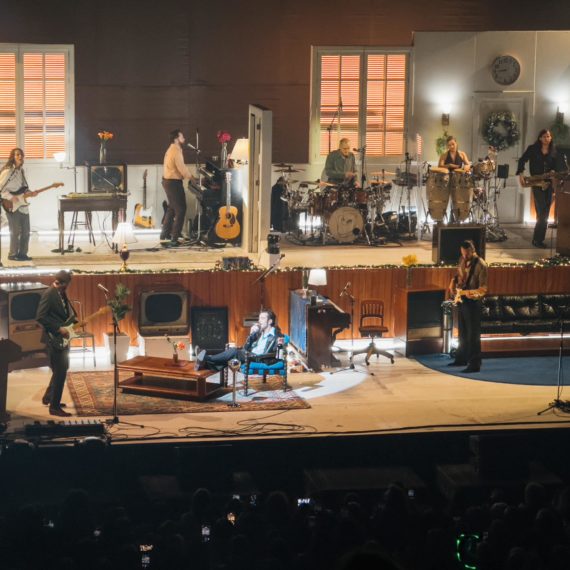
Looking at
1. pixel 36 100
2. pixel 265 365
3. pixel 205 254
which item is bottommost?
pixel 265 365

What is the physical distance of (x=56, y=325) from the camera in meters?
14.3

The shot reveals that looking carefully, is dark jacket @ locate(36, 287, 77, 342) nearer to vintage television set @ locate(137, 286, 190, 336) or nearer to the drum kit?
vintage television set @ locate(137, 286, 190, 336)

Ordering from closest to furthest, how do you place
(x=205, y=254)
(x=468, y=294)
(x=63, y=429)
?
(x=63, y=429)
(x=468, y=294)
(x=205, y=254)

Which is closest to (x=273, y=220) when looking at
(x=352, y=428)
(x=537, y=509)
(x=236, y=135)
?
(x=236, y=135)

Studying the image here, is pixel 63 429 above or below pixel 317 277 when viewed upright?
below

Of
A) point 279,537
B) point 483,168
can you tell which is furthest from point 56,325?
point 483,168

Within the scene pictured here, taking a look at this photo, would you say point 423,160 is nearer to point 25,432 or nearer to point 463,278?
point 463,278

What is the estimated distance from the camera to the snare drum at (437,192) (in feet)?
65.9

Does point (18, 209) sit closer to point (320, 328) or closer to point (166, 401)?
point (166, 401)

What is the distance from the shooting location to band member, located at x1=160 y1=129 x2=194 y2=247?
63.4 feet

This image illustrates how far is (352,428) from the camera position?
14.2 metres

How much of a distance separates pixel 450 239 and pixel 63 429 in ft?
21.1

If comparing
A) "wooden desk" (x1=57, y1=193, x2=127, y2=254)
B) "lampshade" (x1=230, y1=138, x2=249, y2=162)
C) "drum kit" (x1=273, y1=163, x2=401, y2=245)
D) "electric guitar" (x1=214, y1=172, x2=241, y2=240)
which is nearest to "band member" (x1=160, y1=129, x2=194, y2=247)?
"electric guitar" (x1=214, y1=172, x2=241, y2=240)

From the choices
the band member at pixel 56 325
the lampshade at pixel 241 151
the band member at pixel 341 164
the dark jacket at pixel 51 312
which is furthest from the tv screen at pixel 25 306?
the band member at pixel 341 164
